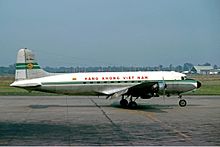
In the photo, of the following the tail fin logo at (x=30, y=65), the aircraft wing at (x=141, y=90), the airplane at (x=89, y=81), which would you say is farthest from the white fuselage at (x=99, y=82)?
the tail fin logo at (x=30, y=65)

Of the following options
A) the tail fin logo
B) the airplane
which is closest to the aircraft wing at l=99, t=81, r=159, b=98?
the airplane

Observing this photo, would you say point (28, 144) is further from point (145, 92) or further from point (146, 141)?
point (145, 92)

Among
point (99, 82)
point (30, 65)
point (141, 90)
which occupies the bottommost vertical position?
point (141, 90)

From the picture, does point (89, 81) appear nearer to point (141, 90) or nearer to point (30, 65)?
point (141, 90)

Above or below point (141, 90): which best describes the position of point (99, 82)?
above

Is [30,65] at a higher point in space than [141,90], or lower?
higher

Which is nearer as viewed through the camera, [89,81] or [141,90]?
[141,90]

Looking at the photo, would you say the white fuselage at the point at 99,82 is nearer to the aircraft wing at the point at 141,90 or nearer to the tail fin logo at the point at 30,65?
the aircraft wing at the point at 141,90

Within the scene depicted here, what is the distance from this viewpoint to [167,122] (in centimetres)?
1884

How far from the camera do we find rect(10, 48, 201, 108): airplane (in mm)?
28641

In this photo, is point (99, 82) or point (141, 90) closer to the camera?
point (141, 90)

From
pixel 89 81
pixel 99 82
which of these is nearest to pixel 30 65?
pixel 89 81

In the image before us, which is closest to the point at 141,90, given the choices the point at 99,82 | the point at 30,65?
the point at 99,82

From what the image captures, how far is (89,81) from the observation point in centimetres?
2916
